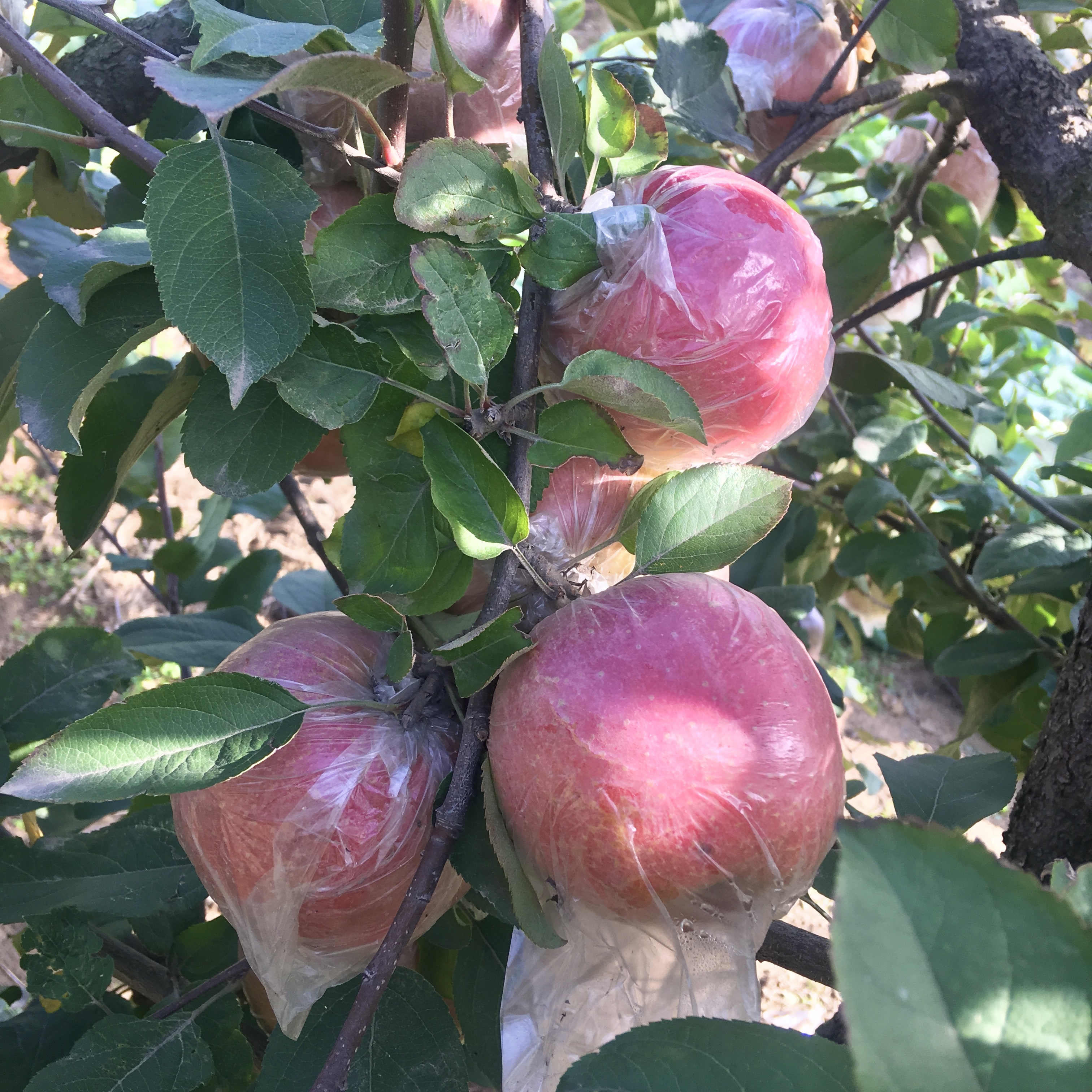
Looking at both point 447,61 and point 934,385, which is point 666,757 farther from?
point 934,385

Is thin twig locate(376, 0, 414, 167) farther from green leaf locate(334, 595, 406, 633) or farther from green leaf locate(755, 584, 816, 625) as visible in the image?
green leaf locate(755, 584, 816, 625)

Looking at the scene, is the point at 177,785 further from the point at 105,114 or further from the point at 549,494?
the point at 105,114

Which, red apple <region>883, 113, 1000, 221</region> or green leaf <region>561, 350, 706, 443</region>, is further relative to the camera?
red apple <region>883, 113, 1000, 221</region>

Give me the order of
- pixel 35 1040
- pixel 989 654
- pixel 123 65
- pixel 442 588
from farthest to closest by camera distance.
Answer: pixel 989 654 < pixel 123 65 < pixel 35 1040 < pixel 442 588

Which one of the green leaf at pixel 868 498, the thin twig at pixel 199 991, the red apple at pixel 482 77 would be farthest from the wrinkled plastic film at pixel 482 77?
the green leaf at pixel 868 498

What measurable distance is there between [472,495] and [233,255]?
0.63ft

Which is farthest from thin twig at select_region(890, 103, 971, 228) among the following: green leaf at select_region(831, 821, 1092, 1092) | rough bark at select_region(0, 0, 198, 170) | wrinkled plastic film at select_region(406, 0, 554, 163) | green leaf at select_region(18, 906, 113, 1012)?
green leaf at select_region(18, 906, 113, 1012)

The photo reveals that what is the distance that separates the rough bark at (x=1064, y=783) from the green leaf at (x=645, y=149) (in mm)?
514

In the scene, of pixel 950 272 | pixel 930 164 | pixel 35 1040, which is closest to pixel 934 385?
pixel 950 272

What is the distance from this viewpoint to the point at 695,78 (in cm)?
88

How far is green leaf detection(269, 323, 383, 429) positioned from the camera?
1.72ft

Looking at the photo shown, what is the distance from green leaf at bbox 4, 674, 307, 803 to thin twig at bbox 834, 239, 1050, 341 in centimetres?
83

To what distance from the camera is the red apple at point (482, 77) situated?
672 mm

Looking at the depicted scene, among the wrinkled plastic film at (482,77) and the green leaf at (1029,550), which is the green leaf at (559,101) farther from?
the green leaf at (1029,550)
